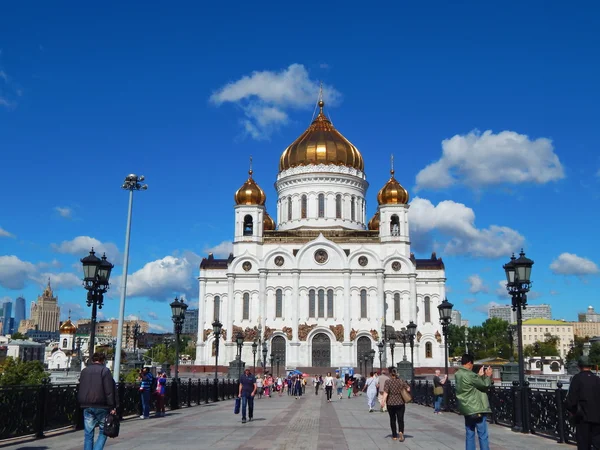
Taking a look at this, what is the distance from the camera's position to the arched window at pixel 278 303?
6238 cm

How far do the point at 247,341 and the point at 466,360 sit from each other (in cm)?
5291

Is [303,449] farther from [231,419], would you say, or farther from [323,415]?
[323,415]

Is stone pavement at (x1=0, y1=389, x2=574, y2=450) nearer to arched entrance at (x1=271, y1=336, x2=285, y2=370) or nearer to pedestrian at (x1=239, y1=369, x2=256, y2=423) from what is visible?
pedestrian at (x1=239, y1=369, x2=256, y2=423)

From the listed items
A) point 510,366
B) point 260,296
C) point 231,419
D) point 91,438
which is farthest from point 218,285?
point 91,438

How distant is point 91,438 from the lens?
9383 mm

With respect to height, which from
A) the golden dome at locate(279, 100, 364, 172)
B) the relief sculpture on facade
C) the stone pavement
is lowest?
the stone pavement

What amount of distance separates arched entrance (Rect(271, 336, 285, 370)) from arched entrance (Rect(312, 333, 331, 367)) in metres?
2.92

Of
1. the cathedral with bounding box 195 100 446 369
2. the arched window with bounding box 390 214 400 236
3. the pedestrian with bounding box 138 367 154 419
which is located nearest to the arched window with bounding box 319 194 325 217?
the cathedral with bounding box 195 100 446 369

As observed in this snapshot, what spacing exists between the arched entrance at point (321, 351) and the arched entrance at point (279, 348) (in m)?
2.92

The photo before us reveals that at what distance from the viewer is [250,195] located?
65.4 m

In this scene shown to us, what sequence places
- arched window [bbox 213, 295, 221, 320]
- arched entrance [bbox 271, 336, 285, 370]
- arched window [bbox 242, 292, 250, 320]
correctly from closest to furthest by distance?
arched entrance [bbox 271, 336, 285, 370] < arched window [bbox 242, 292, 250, 320] < arched window [bbox 213, 295, 221, 320]

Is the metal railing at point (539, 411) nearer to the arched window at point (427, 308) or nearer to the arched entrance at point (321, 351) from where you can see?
the arched entrance at point (321, 351)

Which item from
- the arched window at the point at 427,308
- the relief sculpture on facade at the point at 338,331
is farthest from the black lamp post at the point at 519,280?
the arched window at the point at 427,308

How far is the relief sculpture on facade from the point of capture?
60750 mm
